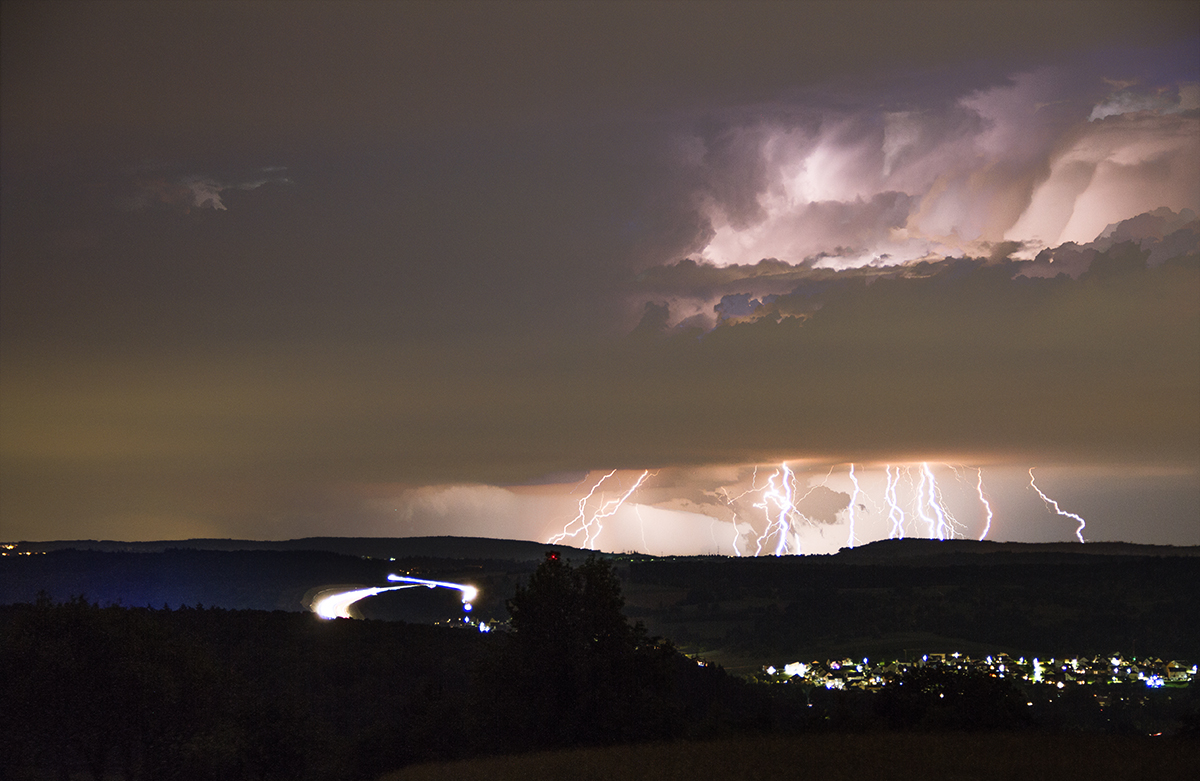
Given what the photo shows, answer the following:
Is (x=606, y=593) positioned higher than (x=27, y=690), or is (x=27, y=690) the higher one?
(x=606, y=593)

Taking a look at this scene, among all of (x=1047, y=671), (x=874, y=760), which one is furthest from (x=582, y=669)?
(x=1047, y=671)

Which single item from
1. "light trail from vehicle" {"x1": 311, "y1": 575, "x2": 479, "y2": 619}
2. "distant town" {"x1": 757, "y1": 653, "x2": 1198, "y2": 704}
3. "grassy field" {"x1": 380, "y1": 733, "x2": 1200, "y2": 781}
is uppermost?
"grassy field" {"x1": 380, "y1": 733, "x2": 1200, "y2": 781}

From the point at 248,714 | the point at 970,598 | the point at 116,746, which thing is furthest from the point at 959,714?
the point at 970,598

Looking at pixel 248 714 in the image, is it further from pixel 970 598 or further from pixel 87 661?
pixel 970 598

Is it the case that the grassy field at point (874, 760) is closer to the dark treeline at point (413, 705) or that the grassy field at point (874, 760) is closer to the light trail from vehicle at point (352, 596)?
the dark treeline at point (413, 705)

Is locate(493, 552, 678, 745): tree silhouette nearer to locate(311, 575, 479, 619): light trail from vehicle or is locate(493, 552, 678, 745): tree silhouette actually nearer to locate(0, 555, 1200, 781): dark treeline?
locate(0, 555, 1200, 781): dark treeline

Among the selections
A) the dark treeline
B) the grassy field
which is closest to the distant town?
the dark treeline

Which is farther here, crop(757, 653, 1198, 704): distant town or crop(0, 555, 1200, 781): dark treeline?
crop(757, 653, 1198, 704): distant town

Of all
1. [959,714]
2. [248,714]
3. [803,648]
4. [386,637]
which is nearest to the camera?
[959,714]
